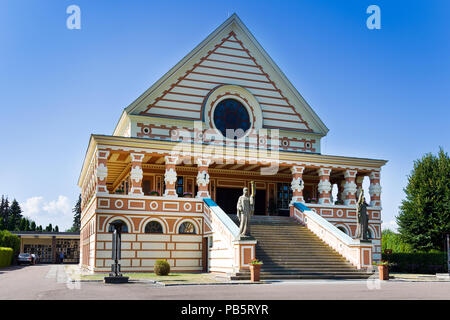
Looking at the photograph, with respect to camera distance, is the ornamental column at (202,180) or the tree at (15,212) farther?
the tree at (15,212)

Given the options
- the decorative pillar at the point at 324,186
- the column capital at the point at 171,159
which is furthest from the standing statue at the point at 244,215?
the decorative pillar at the point at 324,186

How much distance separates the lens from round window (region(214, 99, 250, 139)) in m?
31.7

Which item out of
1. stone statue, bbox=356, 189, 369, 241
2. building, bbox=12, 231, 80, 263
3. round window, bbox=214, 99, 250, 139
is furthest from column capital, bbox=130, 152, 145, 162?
building, bbox=12, 231, 80, 263

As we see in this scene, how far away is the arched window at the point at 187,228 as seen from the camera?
28.3 metres

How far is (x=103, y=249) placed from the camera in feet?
86.3

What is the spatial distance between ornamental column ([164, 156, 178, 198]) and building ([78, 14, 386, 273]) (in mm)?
55

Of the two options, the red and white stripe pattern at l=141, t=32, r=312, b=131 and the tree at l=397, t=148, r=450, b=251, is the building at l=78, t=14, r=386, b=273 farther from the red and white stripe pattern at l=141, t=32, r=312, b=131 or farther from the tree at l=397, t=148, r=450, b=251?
the tree at l=397, t=148, r=450, b=251

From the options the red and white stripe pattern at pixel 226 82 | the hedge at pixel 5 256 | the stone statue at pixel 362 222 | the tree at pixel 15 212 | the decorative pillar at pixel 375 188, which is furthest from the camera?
the tree at pixel 15 212

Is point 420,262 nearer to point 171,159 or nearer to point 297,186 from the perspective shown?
point 297,186

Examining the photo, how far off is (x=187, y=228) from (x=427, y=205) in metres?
18.5

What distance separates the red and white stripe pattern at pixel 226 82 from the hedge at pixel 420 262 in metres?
11.0

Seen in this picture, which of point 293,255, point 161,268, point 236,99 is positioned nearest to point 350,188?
point 236,99

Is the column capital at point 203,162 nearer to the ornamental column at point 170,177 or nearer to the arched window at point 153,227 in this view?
the ornamental column at point 170,177
